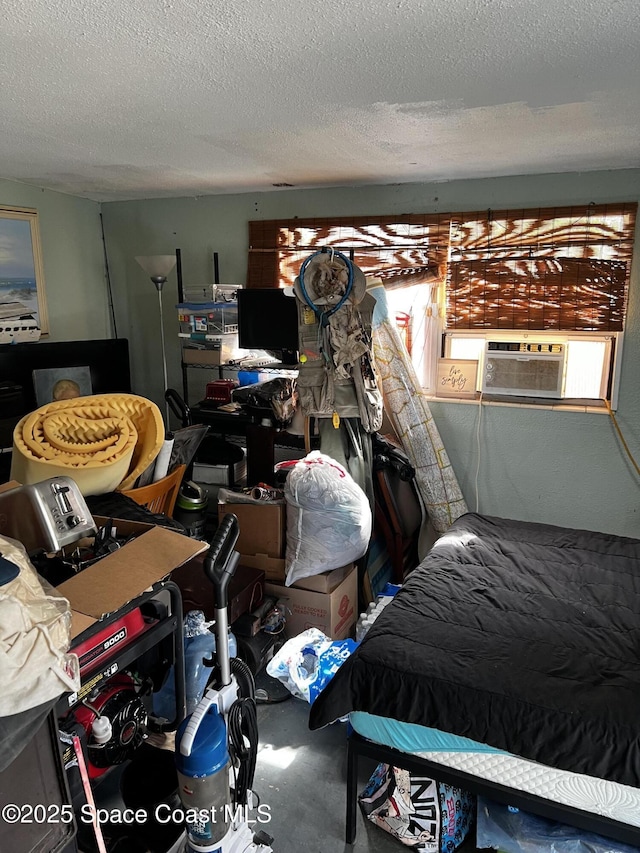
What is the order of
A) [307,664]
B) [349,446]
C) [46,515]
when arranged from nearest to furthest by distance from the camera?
[46,515]
[307,664]
[349,446]

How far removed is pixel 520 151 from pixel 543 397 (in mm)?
1346

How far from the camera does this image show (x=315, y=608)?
9.39 feet

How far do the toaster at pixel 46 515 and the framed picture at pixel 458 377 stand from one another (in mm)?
2365

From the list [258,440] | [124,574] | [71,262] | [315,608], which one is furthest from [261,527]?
[71,262]

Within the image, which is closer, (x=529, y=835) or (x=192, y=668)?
(x=529, y=835)

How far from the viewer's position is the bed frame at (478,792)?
162 cm

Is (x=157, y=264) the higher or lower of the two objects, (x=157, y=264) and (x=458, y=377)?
the higher

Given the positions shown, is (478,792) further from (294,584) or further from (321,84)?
(321,84)

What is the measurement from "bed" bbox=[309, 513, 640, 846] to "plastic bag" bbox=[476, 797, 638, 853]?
0.10 m

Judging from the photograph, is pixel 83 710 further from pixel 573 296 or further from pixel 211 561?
pixel 573 296

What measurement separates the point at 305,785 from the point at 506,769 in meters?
0.79

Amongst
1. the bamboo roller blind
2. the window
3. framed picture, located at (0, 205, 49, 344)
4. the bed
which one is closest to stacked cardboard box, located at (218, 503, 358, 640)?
the bed

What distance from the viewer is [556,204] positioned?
3236 mm

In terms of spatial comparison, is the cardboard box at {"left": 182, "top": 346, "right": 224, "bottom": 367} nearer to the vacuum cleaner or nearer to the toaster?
the toaster
